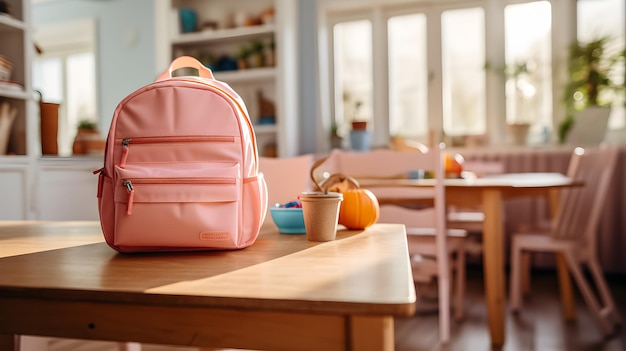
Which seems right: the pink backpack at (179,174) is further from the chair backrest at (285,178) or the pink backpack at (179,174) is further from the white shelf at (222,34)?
the white shelf at (222,34)

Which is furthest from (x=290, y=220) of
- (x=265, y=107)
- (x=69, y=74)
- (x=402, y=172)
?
(x=69, y=74)

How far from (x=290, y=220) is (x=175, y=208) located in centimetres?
29

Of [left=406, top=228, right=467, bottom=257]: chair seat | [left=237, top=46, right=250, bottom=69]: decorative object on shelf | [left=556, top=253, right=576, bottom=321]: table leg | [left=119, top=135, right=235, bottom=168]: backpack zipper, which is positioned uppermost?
[left=237, top=46, right=250, bottom=69]: decorative object on shelf

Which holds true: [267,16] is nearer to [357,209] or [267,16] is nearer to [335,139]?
[335,139]

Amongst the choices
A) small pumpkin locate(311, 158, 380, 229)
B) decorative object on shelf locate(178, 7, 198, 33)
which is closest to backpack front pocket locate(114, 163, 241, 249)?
small pumpkin locate(311, 158, 380, 229)

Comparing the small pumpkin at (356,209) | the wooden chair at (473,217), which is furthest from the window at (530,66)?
the small pumpkin at (356,209)

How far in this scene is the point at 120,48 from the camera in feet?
17.7

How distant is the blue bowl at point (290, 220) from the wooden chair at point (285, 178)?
0.64m

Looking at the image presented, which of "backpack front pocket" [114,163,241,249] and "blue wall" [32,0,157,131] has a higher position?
"blue wall" [32,0,157,131]

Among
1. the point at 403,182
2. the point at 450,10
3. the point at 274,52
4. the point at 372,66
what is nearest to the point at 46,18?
the point at 274,52

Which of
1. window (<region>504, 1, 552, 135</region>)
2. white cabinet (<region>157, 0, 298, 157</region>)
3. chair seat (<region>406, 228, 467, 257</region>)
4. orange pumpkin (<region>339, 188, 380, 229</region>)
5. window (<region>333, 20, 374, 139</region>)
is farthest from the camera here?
window (<region>333, 20, 374, 139</region>)

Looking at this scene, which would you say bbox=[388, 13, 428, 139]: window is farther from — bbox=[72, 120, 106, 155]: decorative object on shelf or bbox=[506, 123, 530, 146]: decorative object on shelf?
bbox=[72, 120, 106, 155]: decorative object on shelf

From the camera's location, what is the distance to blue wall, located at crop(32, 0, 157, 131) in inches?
208

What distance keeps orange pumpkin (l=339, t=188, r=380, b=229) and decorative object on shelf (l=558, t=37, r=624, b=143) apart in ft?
10.5
